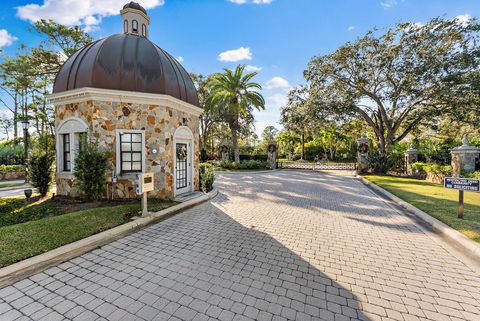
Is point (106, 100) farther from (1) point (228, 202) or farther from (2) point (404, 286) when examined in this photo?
(2) point (404, 286)

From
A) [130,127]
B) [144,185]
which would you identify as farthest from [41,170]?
[144,185]

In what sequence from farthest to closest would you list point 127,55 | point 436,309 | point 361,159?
point 361,159 < point 127,55 < point 436,309

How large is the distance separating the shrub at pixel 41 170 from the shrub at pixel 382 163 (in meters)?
22.6

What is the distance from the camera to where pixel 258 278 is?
357 cm

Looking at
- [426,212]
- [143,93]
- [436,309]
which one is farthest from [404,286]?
[143,93]

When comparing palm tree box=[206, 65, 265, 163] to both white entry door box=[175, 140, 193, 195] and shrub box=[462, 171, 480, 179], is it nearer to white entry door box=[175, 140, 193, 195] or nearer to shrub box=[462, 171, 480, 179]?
white entry door box=[175, 140, 193, 195]

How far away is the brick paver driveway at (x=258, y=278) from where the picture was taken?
284 centimetres

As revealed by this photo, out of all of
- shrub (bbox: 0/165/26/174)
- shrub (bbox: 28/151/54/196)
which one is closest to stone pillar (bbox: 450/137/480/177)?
shrub (bbox: 28/151/54/196)

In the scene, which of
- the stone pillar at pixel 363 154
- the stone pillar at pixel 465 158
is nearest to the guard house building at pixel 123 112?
the stone pillar at pixel 465 158

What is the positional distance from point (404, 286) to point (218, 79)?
22020 millimetres

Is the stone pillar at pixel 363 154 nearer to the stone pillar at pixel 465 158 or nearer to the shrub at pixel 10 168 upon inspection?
the stone pillar at pixel 465 158

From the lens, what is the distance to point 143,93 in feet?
25.9

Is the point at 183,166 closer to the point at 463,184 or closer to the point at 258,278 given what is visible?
the point at 258,278

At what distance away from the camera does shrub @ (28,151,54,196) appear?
8359 mm
